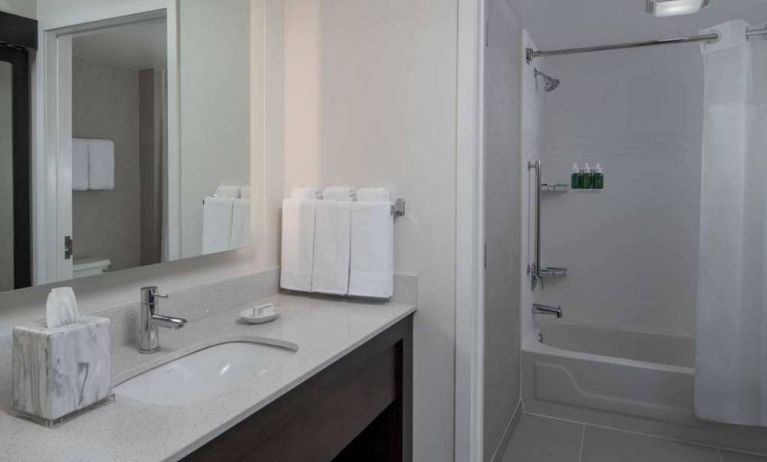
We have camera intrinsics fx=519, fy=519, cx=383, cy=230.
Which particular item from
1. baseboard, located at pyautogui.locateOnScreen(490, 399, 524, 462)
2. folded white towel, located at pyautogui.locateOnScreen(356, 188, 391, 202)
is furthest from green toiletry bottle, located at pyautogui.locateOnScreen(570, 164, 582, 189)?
folded white towel, located at pyautogui.locateOnScreen(356, 188, 391, 202)

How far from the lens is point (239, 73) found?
1.63 metres

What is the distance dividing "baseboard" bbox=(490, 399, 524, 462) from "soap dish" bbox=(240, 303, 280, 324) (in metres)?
1.23

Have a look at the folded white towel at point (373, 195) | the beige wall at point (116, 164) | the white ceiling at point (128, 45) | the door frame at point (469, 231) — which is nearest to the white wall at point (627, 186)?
the door frame at point (469, 231)

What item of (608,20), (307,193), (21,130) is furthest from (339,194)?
(608,20)

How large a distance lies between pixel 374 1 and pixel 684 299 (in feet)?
8.38

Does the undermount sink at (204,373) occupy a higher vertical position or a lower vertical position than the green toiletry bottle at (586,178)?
lower

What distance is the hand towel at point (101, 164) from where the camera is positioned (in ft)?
3.84

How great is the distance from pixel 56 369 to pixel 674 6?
2814 millimetres

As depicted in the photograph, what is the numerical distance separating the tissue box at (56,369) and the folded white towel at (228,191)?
28.4 inches

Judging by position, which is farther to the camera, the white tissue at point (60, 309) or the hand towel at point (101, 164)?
the hand towel at point (101, 164)

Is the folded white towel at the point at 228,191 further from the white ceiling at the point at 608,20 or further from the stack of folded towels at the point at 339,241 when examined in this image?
the white ceiling at the point at 608,20

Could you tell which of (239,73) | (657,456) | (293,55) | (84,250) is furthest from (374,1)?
(657,456)

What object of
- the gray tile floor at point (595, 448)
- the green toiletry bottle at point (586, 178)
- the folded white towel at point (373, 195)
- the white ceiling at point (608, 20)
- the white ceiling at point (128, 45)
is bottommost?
the gray tile floor at point (595, 448)

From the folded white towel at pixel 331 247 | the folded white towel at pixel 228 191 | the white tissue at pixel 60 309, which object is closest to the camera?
the white tissue at pixel 60 309
